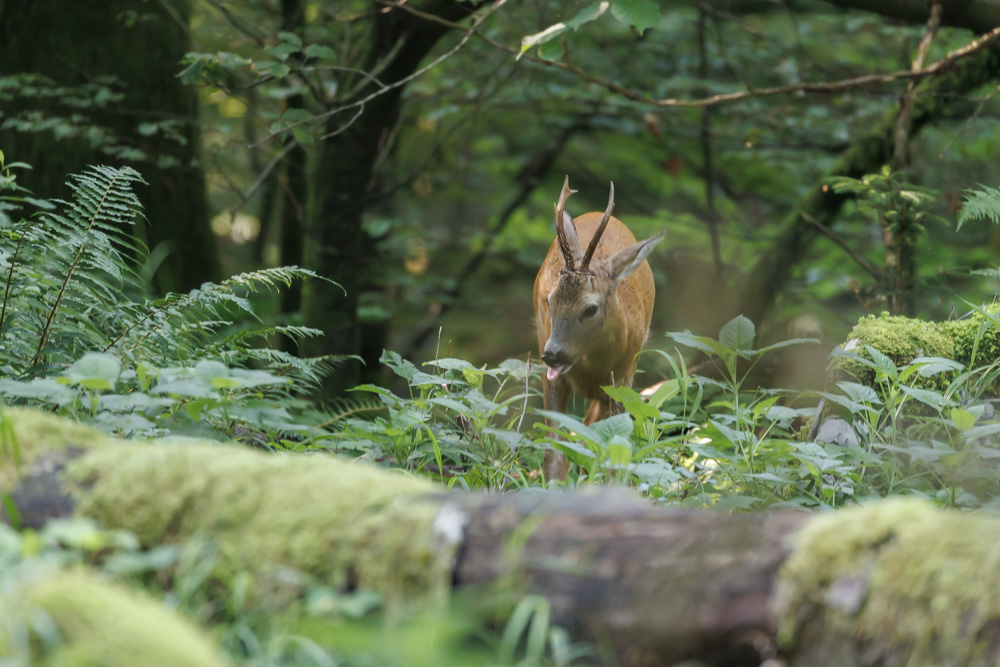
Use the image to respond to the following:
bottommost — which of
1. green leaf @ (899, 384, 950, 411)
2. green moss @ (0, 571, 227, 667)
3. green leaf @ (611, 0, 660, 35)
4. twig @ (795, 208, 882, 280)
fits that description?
twig @ (795, 208, 882, 280)

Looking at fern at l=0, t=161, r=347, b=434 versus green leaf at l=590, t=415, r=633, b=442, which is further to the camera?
fern at l=0, t=161, r=347, b=434

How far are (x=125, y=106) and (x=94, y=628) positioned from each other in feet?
22.5

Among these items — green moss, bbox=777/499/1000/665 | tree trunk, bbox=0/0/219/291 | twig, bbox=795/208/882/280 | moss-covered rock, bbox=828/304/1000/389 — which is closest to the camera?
green moss, bbox=777/499/1000/665

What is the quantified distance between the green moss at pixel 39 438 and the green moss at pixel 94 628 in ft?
2.06

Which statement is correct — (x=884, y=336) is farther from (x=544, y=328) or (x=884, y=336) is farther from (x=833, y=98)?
(x=833, y=98)

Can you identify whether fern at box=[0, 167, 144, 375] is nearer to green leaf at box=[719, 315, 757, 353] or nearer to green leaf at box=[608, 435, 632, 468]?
green leaf at box=[608, 435, 632, 468]

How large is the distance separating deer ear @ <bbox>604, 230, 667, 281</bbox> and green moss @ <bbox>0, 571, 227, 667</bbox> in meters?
3.99

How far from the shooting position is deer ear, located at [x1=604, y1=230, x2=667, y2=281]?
5.07m

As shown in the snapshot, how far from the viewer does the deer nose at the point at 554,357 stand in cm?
477

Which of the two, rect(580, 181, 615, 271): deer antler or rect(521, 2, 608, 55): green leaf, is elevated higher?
rect(521, 2, 608, 55): green leaf

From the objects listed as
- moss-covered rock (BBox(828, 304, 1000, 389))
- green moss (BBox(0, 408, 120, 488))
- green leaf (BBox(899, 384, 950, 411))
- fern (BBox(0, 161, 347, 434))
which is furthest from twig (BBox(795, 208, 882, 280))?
green moss (BBox(0, 408, 120, 488))

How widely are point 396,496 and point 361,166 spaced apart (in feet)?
17.6

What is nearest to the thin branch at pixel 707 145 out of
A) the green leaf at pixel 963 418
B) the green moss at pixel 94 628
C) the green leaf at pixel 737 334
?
the green leaf at pixel 737 334

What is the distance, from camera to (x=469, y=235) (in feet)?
34.6
